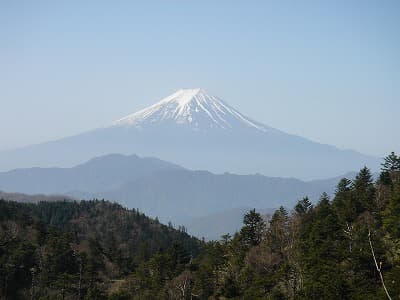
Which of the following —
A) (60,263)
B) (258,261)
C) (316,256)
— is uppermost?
(316,256)

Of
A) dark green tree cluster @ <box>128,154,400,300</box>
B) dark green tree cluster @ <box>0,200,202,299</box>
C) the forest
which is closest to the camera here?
dark green tree cluster @ <box>128,154,400,300</box>

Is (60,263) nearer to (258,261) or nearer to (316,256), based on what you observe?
(258,261)

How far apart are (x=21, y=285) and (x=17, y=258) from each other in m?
4.45

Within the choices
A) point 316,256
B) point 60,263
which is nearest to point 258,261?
point 316,256

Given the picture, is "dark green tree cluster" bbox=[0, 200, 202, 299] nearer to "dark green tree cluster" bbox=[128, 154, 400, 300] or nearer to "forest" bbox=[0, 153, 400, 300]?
"forest" bbox=[0, 153, 400, 300]

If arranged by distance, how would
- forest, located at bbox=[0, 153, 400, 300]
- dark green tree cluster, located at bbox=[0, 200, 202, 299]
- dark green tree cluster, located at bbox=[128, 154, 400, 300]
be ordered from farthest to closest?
dark green tree cluster, located at bbox=[0, 200, 202, 299] < forest, located at bbox=[0, 153, 400, 300] < dark green tree cluster, located at bbox=[128, 154, 400, 300]

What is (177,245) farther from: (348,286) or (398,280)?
(398,280)

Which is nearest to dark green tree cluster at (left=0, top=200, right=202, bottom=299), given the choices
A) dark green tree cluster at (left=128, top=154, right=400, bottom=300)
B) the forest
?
the forest

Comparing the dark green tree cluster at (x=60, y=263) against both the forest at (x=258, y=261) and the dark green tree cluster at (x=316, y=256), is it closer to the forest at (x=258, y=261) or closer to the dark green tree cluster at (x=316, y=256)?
the forest at (x=258, y=261)

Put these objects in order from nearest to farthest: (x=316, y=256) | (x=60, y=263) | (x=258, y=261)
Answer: (x=316, y=256) → (x=258, y=261) → (x=60, y=263)

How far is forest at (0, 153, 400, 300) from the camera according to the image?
150 feet

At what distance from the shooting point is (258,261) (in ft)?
221

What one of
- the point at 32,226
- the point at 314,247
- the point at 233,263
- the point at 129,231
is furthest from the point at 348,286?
the point at 129,231

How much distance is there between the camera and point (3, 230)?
93.8 meters
